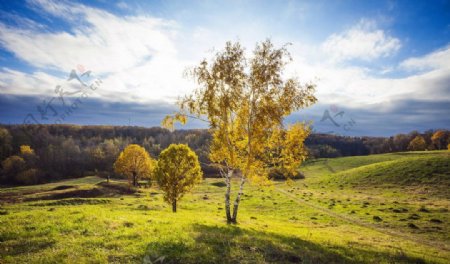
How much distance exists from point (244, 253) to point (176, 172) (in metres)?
31.5

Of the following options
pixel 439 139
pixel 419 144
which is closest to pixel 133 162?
pixel 419 144

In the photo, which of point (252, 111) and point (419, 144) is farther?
point (419, 144)

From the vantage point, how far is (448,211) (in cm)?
4462

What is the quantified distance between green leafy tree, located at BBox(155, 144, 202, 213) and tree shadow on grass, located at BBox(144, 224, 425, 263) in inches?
1083

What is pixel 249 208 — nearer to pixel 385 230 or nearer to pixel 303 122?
pixel 385 230

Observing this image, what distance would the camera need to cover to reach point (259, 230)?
80.8 ft

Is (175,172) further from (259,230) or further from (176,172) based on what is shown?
(259,230)

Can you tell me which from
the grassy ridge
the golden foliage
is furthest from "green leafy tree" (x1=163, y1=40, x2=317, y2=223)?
the grassy ridge

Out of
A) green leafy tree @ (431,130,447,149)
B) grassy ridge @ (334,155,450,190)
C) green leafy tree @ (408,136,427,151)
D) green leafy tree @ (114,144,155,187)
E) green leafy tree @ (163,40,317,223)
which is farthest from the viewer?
green leafy tree @ (408,136,427,151)

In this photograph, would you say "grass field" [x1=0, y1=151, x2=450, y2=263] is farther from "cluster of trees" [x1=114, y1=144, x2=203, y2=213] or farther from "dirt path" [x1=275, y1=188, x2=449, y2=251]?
"cluster of trees" [x1=114, y1=144, x2=203, y2=213]

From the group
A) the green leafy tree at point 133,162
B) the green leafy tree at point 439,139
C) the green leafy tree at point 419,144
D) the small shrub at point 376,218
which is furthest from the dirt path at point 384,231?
the green leafy tree at point 439,139

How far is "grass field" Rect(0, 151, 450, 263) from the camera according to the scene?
12.5 metres

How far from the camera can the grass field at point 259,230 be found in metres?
12.5

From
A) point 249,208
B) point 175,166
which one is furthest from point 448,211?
point 175,166
